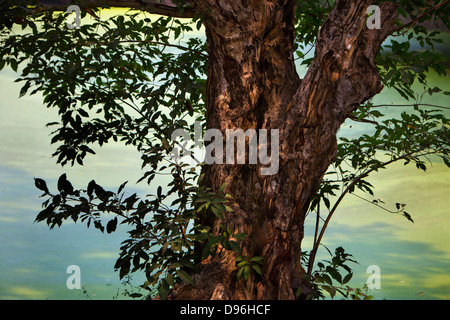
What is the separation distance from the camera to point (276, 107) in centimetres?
179

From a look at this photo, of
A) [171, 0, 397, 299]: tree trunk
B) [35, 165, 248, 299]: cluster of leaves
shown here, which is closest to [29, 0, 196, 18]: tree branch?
[171, 0, 397, 299]: tree trunk

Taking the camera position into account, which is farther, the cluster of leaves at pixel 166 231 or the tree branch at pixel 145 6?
the tree branch at pixel 145 6

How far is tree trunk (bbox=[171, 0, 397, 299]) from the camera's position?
1.65 m

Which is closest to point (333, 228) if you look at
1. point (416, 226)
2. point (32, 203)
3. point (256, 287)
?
point (416, 226)

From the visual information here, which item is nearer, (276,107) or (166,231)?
(166,231)

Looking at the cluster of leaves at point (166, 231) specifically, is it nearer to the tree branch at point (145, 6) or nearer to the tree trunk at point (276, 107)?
the tree trunk at point (276, 107)

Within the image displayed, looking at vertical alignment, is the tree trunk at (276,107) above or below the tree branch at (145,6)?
below

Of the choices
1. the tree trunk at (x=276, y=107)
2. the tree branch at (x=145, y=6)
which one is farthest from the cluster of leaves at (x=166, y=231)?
the tree branch at (x=145, y=6)

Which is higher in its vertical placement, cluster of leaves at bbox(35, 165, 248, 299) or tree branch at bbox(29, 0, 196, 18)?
tree branch at bbox(29, 0, 196, 18)

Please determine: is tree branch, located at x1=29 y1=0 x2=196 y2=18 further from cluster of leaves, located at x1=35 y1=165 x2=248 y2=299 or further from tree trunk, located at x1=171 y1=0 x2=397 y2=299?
cluster of leaves, located at x1=35 y1=165 x2=248 y2=299

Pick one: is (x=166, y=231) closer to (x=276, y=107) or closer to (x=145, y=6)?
(x=276, y=107)

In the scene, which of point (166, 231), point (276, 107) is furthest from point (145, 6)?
point (166, 231)

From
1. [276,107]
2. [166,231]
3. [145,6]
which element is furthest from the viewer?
[145,6]

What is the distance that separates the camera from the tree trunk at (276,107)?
165cm
